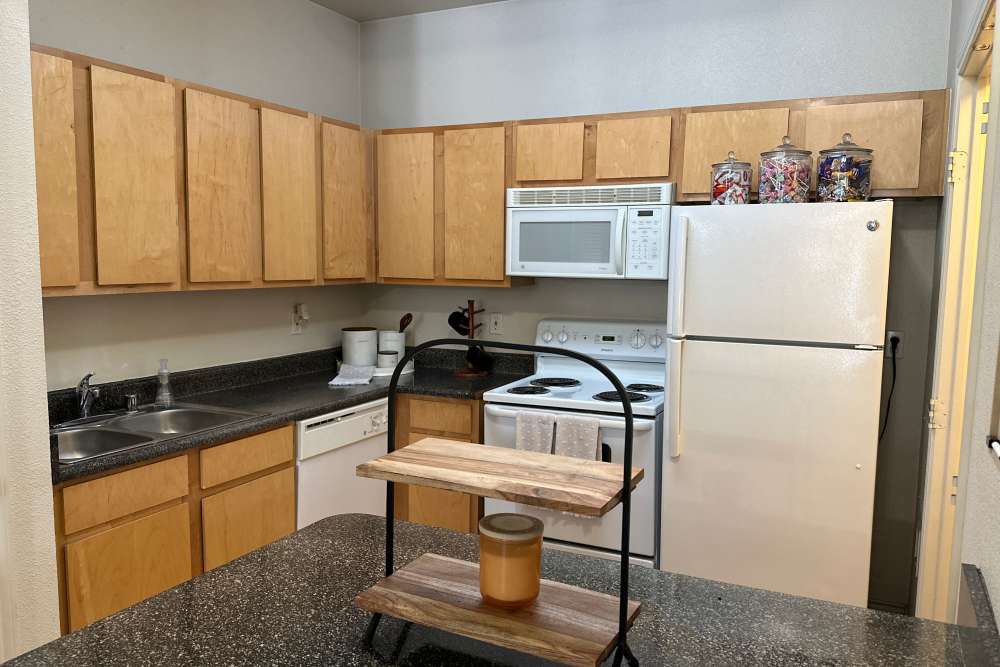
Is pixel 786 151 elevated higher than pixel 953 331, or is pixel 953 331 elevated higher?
pixel 786 151

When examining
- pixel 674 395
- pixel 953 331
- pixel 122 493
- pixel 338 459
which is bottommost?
pixel 338 459

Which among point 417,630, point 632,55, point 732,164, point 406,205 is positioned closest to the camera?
point 417,630

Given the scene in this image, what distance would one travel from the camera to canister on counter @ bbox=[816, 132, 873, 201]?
2.65 meters

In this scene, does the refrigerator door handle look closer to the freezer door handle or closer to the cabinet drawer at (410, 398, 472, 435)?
the freezer door handle

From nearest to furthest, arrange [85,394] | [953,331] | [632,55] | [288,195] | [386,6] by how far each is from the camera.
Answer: [953,331] → [85,394] → [288,195] → [632,55] → [386,6]

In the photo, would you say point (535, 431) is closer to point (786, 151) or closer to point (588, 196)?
point (588, 196)

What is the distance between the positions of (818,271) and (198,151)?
2.27m

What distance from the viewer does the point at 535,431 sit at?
3014 mm

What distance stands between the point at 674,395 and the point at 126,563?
191cm

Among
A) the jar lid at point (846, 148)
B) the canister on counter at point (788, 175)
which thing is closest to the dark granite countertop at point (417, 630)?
the canister on counter at point (788, 175)

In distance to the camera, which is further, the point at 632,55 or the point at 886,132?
the point at 632,55

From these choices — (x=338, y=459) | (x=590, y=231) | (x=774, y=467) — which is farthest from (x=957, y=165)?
(x=338, y=459)

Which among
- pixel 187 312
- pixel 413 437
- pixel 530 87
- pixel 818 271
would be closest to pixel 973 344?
pixel 818 271

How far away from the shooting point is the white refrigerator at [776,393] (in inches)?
97.3
